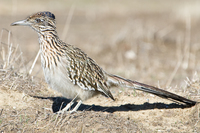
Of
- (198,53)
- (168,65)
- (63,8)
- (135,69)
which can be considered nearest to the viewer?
(135,69)

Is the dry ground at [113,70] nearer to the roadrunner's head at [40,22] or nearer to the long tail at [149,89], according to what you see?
the long tail at [149,89]

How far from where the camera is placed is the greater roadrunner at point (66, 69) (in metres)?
5.10

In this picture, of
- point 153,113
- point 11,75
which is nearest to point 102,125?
point 153,113

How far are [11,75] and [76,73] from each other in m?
1.65

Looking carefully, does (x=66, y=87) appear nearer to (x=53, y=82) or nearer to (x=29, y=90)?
(x=53, y=82)

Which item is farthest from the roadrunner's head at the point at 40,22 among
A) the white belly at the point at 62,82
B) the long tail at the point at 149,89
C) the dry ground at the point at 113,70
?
the long tail at the point at 149,89

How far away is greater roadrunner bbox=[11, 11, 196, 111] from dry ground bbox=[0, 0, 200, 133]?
43 centimetres

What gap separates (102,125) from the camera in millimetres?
4789

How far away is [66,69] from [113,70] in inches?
197

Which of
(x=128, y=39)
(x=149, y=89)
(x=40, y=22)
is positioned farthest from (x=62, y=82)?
(x=128, y=39)

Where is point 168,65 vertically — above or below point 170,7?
below

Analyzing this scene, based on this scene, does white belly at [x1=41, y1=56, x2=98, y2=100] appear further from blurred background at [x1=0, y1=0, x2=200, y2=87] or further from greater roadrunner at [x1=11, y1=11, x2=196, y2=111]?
blurred background at [x1=0, y1=0, x2=200, y2=87]

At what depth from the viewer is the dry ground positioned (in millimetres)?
4961

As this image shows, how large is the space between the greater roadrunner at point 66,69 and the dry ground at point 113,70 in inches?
17.1
